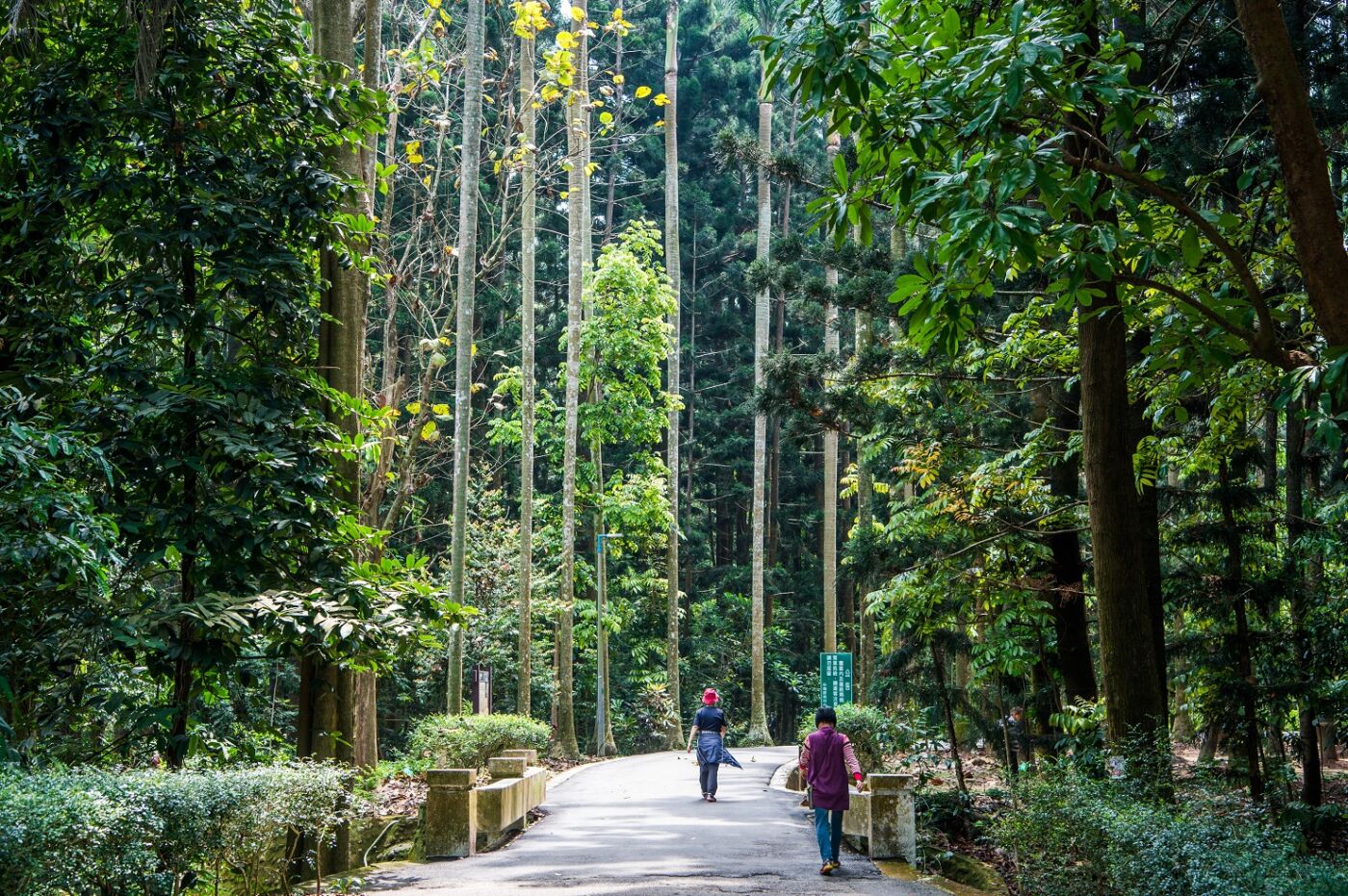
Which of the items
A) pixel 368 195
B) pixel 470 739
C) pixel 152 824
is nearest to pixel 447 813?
pixel 470 739

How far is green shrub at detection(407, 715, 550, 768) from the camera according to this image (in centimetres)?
1656

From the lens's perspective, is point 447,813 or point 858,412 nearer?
point 447,813

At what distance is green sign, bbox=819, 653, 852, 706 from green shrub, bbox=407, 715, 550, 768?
280 inches

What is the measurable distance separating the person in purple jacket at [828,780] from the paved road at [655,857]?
0.28 metres

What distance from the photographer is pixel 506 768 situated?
15.8 m

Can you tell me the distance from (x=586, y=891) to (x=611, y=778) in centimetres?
1320

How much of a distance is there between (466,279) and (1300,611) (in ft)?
45.1

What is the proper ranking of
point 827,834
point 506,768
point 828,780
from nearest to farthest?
1. point 827,834
2. point 828,780
3. point 506,768

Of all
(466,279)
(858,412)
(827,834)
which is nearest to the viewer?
(827,834)

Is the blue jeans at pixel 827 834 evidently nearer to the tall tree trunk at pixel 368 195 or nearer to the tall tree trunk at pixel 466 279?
the tall tree trunk at pixel 368 195

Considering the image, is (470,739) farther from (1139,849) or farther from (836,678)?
(1139,849)

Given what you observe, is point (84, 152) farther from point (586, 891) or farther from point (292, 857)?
point (586, 891)

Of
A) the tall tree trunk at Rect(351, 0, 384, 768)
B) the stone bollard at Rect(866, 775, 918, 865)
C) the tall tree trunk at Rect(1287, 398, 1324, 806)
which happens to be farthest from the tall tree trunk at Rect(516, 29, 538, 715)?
the tall tree trunk at Rect(1287, 398, 1324, 806)

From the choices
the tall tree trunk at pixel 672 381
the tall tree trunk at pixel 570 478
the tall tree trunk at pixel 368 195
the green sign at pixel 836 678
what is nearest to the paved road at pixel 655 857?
the tall tree trunk at pixel 368 195
